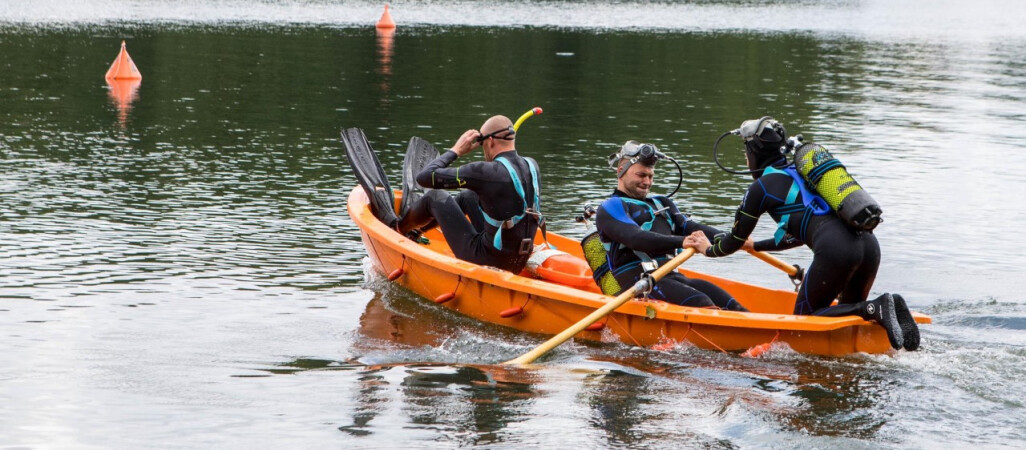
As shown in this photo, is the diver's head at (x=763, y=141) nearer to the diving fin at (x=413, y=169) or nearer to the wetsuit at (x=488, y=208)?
the wetsuit at (x=488, y=208)

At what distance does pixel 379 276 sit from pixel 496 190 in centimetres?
236

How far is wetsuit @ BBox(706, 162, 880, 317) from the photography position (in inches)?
341

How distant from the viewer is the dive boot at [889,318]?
8562 mm

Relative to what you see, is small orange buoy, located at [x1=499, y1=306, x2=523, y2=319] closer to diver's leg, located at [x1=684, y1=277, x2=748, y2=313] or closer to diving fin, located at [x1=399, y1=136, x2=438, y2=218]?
diver's leg, located at [x1=684, y1=277, x2=748, y2=313]

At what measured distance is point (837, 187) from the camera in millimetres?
8602

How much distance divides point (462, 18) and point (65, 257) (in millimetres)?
41411

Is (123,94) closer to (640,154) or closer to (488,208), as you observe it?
(488,208)

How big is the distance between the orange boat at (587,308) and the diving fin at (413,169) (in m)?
0.49

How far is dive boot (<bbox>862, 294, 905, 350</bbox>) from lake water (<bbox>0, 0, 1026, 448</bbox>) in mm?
325

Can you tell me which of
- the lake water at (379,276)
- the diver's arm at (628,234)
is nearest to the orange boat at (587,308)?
the lake water at (379,276)

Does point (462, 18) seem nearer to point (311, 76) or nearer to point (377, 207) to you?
point (311, 76)

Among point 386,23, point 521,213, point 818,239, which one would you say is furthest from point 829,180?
point 386,23

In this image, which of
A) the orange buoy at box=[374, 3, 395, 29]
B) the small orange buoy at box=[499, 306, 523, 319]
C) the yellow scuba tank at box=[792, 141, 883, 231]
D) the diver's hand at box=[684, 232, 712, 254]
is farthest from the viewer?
the orange buoy at box=[374, 3, 395, 29]

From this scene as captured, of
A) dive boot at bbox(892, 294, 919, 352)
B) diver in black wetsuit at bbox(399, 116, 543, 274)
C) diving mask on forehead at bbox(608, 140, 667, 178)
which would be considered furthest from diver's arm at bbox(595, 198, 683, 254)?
dive boot at bbox(892, 294, 919, 352)
